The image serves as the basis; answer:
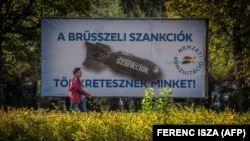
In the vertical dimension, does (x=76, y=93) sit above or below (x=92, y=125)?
above

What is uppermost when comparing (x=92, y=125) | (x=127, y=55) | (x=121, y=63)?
(x=127, y=55)

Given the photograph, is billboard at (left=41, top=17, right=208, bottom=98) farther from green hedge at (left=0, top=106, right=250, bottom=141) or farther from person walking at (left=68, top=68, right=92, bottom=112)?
green hedge at (left=0, top=106, right=250, bottom=141)

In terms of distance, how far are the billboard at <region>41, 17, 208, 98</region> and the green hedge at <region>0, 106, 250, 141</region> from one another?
17.4 feet

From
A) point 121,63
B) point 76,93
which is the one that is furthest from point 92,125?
point 121,63

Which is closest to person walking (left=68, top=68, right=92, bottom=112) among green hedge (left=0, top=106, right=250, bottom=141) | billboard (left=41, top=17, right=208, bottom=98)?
billboard (left=41, top=17, right=208, bottom=98)

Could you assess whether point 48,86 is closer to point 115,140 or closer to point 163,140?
point 115,140

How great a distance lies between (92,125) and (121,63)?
6429mm

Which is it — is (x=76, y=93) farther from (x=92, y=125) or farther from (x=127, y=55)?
(x=92, y=125)

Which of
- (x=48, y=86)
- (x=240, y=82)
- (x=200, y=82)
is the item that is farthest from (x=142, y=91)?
(x=240, y=82)

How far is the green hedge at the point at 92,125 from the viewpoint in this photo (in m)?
7.70

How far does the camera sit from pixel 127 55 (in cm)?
1427

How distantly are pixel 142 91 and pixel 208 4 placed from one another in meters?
4.38

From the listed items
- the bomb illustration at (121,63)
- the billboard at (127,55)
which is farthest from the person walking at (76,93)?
the bomb illustration at (121,63)

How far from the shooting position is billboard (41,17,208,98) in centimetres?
1410
